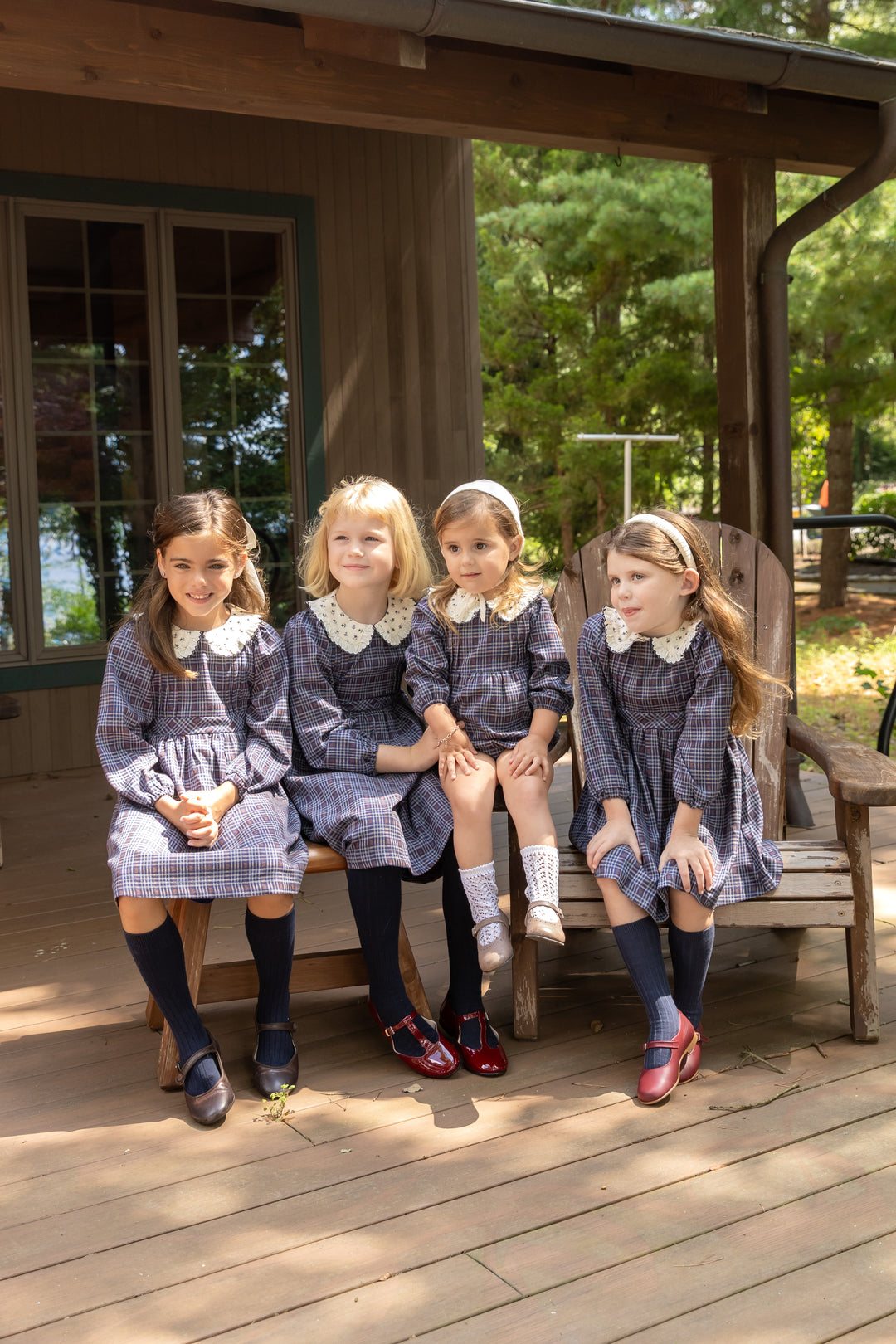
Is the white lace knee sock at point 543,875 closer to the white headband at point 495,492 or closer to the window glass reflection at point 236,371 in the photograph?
the white headband at point 495,492

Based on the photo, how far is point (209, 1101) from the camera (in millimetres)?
2129

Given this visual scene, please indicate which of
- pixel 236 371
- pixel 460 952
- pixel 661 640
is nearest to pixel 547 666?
pixel 661 640

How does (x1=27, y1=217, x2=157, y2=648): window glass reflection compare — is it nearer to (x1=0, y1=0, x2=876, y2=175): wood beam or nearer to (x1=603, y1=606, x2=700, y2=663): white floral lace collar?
(x1=0, y1=0, x2=876, y2=175): wood beam

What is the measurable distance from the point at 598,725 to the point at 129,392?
136 inches

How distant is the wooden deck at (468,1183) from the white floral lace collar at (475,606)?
848mm

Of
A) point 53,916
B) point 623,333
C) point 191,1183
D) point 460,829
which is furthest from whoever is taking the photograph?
point 623,333

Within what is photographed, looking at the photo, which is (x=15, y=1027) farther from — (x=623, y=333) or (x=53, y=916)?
(x=623, y=333)

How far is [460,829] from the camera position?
2.34m

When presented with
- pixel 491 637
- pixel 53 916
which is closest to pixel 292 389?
pixel 53 916

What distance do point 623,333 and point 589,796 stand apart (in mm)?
9753

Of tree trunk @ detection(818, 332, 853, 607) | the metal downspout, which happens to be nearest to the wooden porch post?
the metal downspout

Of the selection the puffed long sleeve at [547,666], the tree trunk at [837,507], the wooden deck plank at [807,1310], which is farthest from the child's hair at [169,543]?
the tree trunk at [837,507]

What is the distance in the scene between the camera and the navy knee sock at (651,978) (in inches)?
87.7

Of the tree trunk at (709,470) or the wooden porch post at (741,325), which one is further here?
the tree trunk at (709,470)
